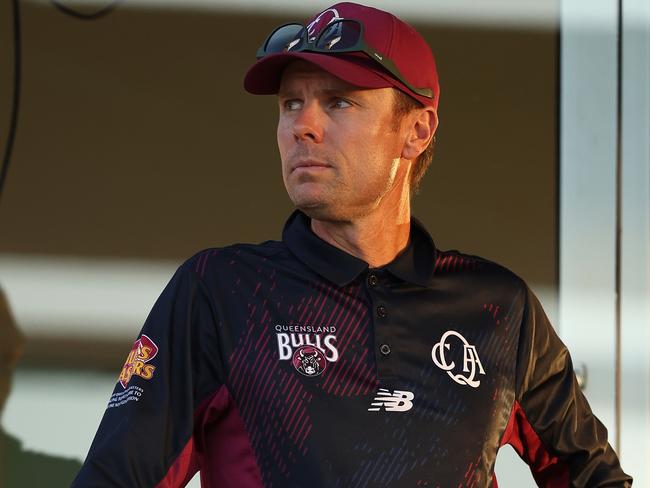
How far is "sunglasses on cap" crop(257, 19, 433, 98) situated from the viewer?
1.85m

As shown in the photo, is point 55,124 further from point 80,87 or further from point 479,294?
point 479,294

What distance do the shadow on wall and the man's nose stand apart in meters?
1.35

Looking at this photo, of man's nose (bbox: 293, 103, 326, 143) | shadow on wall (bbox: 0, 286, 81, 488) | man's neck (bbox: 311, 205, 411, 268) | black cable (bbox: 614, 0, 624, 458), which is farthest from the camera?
black cable (bbox: 614, 0, 624, 458)

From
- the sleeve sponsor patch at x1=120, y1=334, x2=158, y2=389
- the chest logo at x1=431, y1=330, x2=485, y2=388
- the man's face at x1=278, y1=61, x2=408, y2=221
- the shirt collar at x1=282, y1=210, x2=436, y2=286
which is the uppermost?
the man's face at x1=278, y1=61, x2=408, y2=221

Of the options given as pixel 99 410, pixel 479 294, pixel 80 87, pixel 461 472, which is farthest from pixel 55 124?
pixel 461 472

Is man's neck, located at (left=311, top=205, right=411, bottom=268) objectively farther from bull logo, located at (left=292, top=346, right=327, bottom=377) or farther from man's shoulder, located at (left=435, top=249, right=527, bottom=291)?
bull logo, located at (left=292, top=346, right=327, bottom=377)

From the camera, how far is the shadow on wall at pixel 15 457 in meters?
2.95

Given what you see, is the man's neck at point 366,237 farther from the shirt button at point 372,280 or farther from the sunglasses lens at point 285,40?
the sunglasses lens at point 285,40

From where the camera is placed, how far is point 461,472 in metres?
1.82

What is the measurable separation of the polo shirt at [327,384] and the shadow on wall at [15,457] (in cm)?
121

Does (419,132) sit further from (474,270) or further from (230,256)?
(230,256)

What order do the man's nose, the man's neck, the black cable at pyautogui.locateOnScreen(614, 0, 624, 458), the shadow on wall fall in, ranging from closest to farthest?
the man's nose
the man's neck
the shadow on wall
the black cable at pyautogui.locateOnScreen(614, 0, 624, 458)

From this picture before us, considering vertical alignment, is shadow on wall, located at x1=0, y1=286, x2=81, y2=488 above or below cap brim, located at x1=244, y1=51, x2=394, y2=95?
below

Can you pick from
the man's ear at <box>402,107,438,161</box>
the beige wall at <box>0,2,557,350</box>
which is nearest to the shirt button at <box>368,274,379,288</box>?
the man's ear at <box>402,107,438,161</box>
